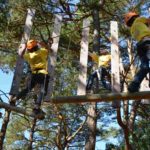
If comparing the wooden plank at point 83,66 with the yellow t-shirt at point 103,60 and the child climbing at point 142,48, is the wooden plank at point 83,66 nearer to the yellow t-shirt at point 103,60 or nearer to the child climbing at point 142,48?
the yellow t-shirt at point 103,60

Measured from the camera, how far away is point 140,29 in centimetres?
646

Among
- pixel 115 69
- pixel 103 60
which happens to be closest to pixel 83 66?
pixel 115 69

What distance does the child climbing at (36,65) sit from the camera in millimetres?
7199

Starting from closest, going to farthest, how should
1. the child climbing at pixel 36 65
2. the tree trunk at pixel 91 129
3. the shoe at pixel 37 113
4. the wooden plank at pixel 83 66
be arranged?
the wooden plank at pixel 83 66
the shoe at pixel 37 113
the child climbing at pixel 36 65
the tree trunk at pixel 91 129

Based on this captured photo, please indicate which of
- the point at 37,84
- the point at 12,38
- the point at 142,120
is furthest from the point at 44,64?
the point at 142,120

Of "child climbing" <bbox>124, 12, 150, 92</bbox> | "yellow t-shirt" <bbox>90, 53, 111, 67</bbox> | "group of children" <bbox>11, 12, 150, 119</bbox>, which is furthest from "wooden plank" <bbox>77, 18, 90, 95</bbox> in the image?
"child climbing" <bbox>124, 12, 150, 92</bbox>

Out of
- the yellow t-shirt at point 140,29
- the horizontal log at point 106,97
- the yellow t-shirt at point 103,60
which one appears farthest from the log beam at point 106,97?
the yellow t-shirt at point 103,60

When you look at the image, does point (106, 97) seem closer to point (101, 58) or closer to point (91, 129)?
point (101, 58)

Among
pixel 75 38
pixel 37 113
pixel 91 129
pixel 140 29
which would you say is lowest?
pixel 37 113

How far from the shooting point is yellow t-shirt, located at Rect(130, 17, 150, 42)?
252 inches

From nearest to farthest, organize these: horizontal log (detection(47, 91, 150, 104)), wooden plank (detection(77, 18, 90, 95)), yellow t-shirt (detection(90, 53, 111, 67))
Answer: horizontal log (detection(47, 91, 150, 104)), wooden plank (detection(77, 18, 90, 95)), yellow t-shirt (detection(90, 53, 111, 67))

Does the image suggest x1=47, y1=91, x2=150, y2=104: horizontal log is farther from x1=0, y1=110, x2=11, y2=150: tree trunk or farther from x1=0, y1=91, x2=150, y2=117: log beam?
x1=0, y1=110, x2=11, y2=150: tree trunk

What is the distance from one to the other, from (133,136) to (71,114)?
220 inches

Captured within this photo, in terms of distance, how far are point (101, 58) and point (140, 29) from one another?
1.50 metres
